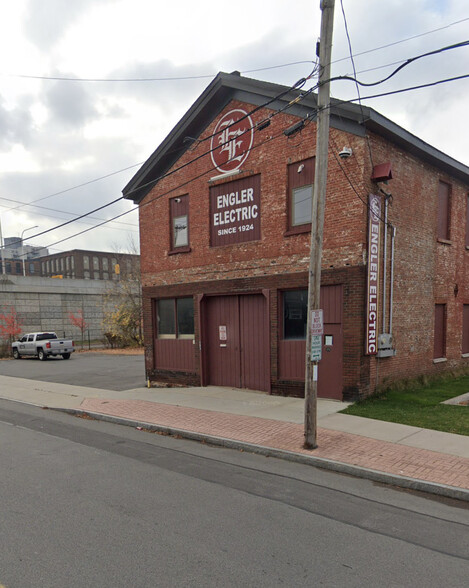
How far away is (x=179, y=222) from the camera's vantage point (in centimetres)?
1386

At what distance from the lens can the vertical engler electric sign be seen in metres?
9.84

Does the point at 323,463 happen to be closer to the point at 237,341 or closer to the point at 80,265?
the point at 237,341

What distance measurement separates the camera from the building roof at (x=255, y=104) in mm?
9766

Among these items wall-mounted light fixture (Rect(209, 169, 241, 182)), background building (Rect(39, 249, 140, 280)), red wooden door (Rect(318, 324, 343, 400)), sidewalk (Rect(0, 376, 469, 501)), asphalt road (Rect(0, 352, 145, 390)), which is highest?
background building (Rect(39, 249, 140, 280))

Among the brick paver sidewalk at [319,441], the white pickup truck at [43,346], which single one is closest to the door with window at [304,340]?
the brick paver sidewalk at [319,441]

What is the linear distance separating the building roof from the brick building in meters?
0.04

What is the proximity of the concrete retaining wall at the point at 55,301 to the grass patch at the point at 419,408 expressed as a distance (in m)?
26.5

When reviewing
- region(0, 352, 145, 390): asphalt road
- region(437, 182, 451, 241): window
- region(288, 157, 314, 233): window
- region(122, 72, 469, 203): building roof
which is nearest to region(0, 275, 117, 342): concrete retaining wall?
region(0, 352, 145, 390): asphalt road

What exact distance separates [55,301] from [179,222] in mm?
28204

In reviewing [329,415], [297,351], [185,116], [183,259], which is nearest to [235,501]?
[329,415]

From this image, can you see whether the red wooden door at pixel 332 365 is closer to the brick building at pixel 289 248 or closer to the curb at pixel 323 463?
the brick building at pixel 289 248

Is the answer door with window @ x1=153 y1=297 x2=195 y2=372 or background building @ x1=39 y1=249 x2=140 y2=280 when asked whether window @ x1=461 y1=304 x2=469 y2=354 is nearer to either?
door with window @ x1=153 y1=297 x2=195 y2=372

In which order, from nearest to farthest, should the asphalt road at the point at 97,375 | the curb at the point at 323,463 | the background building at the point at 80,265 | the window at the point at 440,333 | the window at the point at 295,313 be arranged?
1. the curb at the point at 323,463
2. the window at the point at 295,313
3. the window at the point at 440,333
4. the asphalt road at the point at 97,375
5. the background building at the point at 80,265

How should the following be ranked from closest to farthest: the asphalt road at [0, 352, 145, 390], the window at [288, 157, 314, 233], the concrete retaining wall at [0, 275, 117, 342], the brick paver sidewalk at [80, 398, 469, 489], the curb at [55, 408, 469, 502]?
the curb at [55, 408, 469, 502]
the brick paver sidewalk at [80, 398, 469, 489]
the window at [288, 157, 314, 233]
the asphalt road at [0, 352, 145, 390]
the concrete retaining wall at [0, 275, 117, 342]
